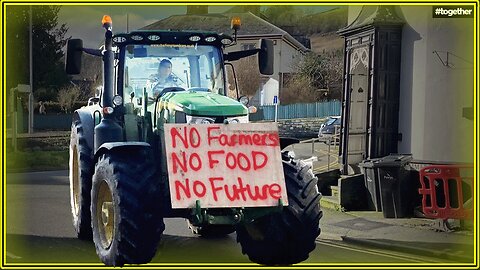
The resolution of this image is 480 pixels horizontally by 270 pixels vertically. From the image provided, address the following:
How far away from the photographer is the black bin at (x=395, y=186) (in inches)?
461

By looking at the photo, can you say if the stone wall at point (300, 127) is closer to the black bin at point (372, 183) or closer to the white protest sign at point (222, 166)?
the white protest sign at point (222, 166)

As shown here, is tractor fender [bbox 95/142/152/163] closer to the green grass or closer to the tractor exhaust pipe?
the tractor exhaust pipe

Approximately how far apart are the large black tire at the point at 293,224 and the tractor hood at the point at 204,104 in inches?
29.9

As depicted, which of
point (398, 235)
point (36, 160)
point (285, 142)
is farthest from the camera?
point (398, 235)

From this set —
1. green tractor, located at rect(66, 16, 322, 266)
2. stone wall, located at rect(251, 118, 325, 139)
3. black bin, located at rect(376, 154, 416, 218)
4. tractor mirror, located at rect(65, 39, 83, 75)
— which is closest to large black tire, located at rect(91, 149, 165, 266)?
green tractor, located at rect(66, 16, 322, 266)

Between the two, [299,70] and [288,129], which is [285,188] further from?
[299,70]

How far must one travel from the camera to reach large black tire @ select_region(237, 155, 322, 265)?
814 cm

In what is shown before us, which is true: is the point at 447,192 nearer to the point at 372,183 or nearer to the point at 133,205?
the point at 372,183

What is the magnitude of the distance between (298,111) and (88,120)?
8.50ft

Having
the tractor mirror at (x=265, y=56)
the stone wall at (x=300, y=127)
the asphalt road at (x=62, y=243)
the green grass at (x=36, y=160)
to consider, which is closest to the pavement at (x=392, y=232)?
the stone wall at (x=300, y=127)

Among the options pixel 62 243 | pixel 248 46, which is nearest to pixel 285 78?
pixel 248 46

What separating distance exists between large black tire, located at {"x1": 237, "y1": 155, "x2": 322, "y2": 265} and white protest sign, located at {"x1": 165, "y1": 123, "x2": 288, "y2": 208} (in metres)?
0.23

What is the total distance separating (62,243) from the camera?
9.25 m

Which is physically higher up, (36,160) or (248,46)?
(248,46)
